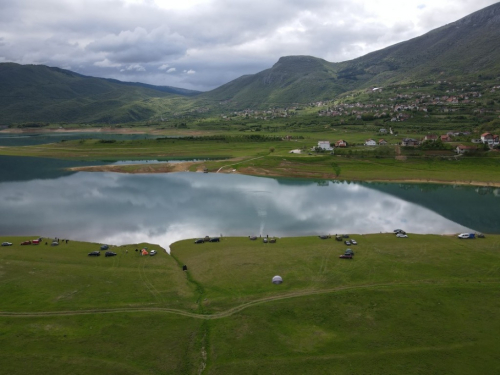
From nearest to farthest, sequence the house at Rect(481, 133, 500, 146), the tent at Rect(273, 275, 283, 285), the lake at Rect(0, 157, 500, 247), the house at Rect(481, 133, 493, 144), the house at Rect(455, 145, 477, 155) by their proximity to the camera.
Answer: the tent at Rect(273, 275, 283, 285)
the lake at Rect(0, 157, 500, 247)
the house at Rect(455, 145, 477, 155)
the house at Rect(481, 133, 500, 146)
the house at Rect(481, 133, 493, 144)

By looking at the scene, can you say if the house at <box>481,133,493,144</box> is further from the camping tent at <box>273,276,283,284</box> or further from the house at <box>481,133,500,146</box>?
the camping tent at <box>273,276,283,284</box>

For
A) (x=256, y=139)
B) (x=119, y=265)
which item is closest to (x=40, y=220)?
(x=119, y=265)

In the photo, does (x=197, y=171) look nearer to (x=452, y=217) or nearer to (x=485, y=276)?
(x=452, y=217)

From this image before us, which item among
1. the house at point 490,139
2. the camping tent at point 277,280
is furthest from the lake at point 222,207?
the house at point 490,139

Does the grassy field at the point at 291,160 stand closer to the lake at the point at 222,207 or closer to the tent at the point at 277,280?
the lake at the point at 222,207

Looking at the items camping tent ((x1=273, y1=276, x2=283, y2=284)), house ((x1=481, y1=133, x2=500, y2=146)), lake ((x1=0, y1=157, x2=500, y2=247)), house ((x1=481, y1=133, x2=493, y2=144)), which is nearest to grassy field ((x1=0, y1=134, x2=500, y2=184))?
lake ((x1=0, y1=157, x2=500, y2=247))
